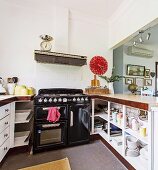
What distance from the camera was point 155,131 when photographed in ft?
4.08

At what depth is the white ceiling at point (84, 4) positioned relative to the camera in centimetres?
249

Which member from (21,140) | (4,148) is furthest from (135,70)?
(4,148)

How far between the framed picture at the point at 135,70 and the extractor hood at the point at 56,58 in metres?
2.23

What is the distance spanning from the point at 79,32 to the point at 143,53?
2535mm

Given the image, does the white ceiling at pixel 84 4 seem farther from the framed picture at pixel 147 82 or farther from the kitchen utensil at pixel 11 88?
the framed picture at pixel 147 82

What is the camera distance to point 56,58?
2.40 metres

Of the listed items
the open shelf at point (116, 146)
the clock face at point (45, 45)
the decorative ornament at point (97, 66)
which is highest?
the clock face at point (45, 45)

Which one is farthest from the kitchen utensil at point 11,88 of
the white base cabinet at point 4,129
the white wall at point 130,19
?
the white wall at point 130,19

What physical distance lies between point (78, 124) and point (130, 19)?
2.01 m

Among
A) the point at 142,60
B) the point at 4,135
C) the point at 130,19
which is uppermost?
the point at 130,19

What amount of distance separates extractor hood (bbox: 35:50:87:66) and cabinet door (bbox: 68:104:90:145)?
85 centimetres

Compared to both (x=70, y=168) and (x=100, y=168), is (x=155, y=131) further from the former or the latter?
(x=70, y=168)

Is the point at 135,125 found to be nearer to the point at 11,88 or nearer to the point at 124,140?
the point at 124,140

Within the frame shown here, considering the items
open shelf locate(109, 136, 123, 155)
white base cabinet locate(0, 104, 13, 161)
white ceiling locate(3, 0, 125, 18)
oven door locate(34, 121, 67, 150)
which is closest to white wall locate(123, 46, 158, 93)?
white ceiling locate(3, 0, 125, 18)
